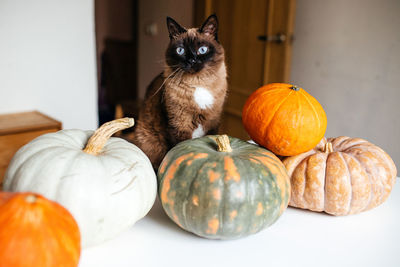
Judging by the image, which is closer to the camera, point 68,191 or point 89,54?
point 68,191

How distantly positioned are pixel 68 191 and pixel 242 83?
304cm

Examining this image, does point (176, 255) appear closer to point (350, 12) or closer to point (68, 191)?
point (68, 191)

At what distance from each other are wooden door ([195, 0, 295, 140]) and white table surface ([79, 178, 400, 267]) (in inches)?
91.8

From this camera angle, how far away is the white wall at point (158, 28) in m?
4.13

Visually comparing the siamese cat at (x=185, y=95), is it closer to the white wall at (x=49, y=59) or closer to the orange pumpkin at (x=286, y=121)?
the orange pumpkin at (x=286, y=121)

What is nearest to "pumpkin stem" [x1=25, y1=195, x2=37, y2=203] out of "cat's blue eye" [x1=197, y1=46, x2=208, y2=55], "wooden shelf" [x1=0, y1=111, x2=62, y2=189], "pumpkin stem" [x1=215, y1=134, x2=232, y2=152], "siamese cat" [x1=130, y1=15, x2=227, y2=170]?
"pumpkin stem" [x1=215, y1=134, x2=232, y2=152]

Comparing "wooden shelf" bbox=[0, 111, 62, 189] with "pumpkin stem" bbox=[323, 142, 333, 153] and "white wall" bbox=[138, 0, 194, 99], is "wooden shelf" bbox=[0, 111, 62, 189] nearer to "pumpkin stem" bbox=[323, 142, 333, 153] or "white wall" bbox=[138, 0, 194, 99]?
"pumpkin stem" bbox=[323, 142, 333, 153]

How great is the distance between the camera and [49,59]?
7.98 feet

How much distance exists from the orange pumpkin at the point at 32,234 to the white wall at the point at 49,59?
2089 mm

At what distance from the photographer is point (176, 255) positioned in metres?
0.70

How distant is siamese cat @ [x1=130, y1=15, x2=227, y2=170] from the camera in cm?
122

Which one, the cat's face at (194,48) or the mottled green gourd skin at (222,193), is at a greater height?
the cat's face at (194,48)

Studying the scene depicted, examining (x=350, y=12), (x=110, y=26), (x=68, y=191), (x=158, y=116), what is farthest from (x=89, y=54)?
(x=110, y=26)

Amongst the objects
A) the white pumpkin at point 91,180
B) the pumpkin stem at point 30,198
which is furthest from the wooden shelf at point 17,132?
the pumpkin stem at point 30,198
